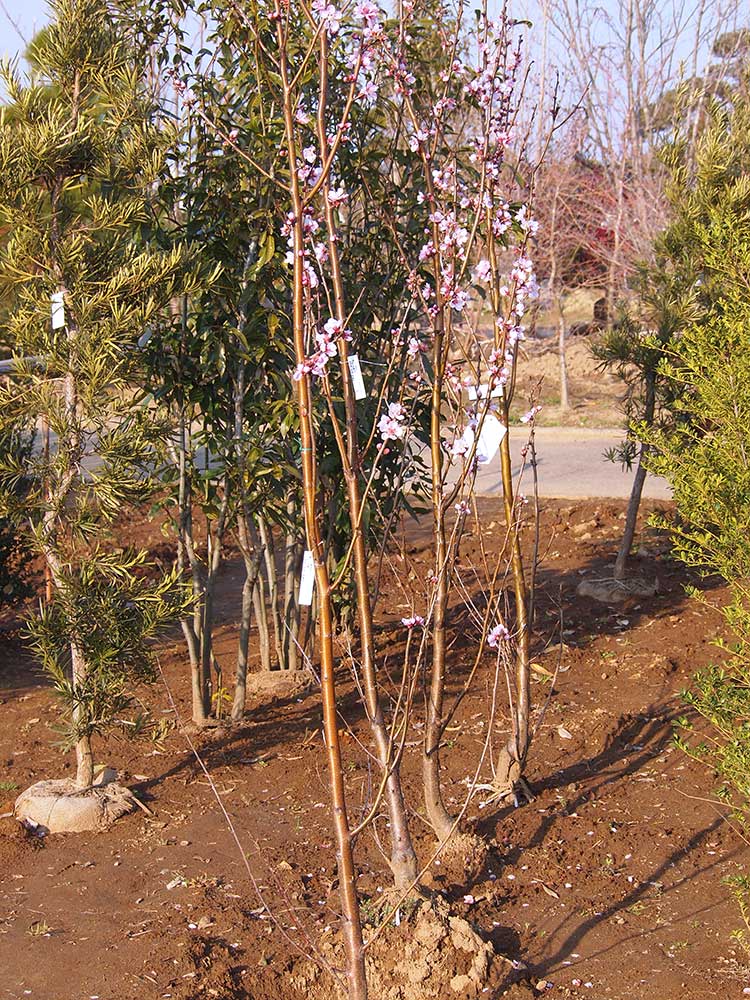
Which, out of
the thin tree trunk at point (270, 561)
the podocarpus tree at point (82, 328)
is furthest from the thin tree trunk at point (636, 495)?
the podocarpus tree at point (82, 328)

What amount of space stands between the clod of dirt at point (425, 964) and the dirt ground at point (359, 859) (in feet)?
0.16

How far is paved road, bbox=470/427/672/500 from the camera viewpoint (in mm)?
9906

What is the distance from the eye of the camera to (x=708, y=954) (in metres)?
3.28

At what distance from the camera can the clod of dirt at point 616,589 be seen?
6.78 m

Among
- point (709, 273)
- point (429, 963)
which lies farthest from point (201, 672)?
point (709, 273)

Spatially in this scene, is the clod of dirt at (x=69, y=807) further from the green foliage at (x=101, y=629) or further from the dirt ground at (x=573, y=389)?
the dirt ground at (x=573, y=389)

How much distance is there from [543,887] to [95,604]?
184 cm

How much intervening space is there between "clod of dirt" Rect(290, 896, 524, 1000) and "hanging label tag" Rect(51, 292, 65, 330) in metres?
2.26

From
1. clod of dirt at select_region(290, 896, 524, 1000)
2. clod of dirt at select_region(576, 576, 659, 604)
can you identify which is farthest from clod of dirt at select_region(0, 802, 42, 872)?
clod of dirt at select_region(576, 576, 659, 604)

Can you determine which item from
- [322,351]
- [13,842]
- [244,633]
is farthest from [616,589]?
[322,351]

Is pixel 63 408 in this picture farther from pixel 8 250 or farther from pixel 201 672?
pixel 201 672

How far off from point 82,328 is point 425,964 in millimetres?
2374

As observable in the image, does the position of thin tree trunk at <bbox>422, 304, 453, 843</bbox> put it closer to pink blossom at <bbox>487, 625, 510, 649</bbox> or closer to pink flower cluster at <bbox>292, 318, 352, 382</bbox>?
pink blossom at <bbox>487, 625, 510, 649</bbox>

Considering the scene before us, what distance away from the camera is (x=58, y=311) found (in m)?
Answer: 3.92
